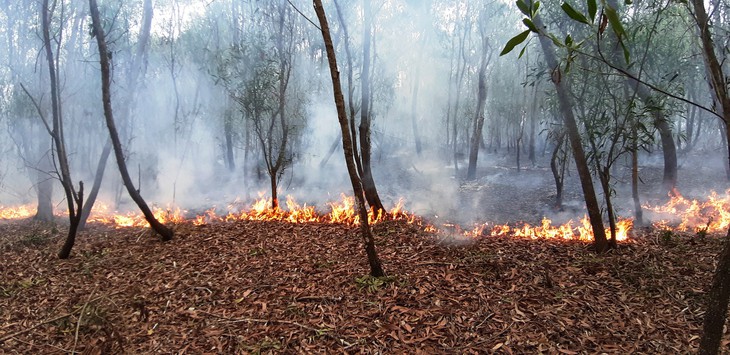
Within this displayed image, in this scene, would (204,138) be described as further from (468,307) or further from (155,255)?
(468,307)

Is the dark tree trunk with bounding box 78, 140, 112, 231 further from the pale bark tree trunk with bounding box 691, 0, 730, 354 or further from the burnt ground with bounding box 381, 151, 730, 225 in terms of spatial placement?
the pale bark tree trunk with bounding box 691, 0, 730, 354

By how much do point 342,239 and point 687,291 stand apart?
4.74 m

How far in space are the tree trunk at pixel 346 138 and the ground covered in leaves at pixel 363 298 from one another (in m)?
0.33

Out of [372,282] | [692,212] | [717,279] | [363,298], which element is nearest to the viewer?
[717,279]

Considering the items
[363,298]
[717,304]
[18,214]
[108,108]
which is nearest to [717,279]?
[717,304]

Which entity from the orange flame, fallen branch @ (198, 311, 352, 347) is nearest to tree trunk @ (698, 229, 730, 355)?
fallen branch @ (198, 311, 352, 347)

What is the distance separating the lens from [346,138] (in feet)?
14.1

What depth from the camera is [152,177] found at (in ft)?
60.5

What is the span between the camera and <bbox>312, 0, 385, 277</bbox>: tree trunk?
13.8 ft

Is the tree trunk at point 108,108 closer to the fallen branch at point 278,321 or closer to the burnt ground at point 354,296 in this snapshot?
the burnt ground at point 354,296

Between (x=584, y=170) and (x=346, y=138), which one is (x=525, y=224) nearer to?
(x=584, y=170)

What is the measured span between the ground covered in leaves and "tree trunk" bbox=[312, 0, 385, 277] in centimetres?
33

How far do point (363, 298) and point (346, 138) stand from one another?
1962 mm

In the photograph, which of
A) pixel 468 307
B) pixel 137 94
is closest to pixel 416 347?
pixel 468 307
